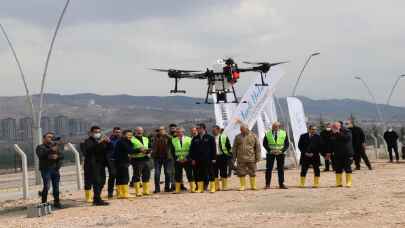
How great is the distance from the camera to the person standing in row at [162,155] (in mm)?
16797

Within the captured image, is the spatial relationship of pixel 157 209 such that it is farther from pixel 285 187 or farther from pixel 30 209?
pixel 285 187

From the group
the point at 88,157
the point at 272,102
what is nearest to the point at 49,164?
the point at 88,157

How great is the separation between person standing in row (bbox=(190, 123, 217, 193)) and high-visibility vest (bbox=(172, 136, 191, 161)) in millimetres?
308

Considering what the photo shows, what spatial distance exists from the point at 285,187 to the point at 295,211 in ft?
14.8

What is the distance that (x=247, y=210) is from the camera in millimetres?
A: 12398

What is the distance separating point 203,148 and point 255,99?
9.38m

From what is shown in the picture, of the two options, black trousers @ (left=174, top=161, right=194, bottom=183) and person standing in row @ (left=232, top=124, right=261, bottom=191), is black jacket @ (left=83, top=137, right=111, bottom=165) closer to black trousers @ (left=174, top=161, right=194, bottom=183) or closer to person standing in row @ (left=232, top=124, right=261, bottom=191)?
black trousers @ (left=174, top=161, right=194, bottom=183)

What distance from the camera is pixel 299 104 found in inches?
1051

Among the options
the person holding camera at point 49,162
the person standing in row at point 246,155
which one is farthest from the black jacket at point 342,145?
the person holding camera at point 49,162

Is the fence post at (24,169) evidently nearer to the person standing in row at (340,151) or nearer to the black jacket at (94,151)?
the black jacket at (94,151)

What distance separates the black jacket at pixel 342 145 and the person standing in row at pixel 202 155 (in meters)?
3.01

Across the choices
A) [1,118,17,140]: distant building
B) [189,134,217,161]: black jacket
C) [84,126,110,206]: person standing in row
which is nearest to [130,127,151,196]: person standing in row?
[189,134,217,161]: black jacket

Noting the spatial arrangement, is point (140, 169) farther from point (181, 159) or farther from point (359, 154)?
point (359, 154)

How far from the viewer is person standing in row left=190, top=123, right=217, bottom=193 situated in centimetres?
1628
